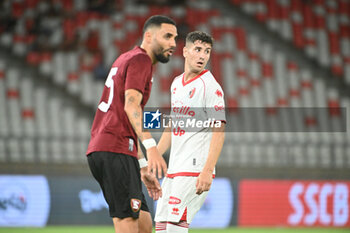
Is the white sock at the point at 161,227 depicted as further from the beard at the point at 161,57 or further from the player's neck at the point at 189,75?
the beard at the point at 161,57

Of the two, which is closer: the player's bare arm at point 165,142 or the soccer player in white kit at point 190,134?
the soccer player in white kit at point 190,134

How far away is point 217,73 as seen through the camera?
12.3m

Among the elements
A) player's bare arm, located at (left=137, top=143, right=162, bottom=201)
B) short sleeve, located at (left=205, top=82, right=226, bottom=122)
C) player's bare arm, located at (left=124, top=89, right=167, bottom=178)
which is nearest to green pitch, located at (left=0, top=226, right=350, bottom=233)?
short sleeve, located at (left=205, top=82, right=226, bottom=122)

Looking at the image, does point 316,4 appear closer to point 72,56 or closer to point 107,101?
point 72,56

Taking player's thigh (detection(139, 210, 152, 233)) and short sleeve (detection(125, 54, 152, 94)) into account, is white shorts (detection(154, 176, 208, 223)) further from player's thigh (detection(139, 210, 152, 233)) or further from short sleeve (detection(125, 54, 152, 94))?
short sleeve (detection(125, 54, 152, 94))

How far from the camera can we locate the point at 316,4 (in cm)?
1427

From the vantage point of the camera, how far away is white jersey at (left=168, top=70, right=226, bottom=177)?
4.67m

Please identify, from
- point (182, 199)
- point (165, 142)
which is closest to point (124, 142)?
point (182, 199)

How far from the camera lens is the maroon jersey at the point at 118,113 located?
410 cm

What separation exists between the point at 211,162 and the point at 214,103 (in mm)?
505

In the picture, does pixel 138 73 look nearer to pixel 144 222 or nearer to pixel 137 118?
pixel 137 118

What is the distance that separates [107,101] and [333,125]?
8.46 meters

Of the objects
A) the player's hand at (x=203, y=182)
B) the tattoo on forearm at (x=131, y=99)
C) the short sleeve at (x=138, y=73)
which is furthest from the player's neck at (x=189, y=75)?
the tattoo on forearm at (x=131, y=99)

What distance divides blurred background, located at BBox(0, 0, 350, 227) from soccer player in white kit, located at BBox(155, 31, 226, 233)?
522 cm
